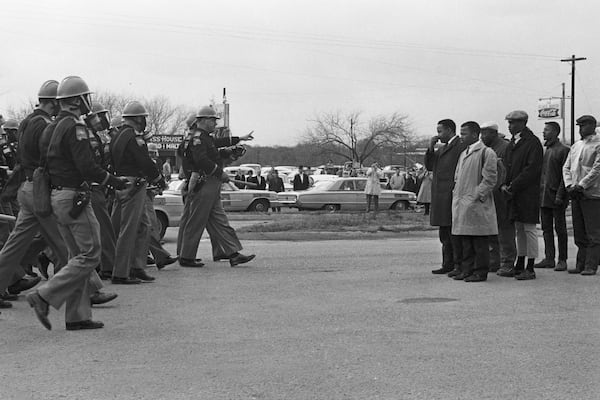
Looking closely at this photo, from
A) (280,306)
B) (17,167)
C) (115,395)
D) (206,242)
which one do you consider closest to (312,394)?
(115,395)

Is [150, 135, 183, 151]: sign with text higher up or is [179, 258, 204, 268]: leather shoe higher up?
[150, 135, 183, 151]: sign with text

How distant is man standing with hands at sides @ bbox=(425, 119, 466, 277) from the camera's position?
10438mm

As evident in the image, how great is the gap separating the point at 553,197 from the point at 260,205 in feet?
57.7

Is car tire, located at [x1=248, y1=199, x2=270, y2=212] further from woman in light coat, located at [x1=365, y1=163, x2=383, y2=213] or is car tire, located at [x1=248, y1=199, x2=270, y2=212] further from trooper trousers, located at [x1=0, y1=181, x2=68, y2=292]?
trooper trousers, located at [x1=0, y1=181, x2=68, y2=292]

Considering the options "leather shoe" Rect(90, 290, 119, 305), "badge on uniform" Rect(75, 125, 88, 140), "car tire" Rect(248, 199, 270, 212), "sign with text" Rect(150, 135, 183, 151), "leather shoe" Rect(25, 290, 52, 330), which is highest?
"sign with text" Rect(150, 135, 183, 151)

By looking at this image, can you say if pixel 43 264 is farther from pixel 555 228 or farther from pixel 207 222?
pixel 555 228

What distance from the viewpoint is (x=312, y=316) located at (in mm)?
7879

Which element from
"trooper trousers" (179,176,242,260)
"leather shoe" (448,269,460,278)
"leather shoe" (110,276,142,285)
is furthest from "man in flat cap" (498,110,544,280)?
"leather shoe" (110,276,142,285)

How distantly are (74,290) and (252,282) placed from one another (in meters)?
3.11

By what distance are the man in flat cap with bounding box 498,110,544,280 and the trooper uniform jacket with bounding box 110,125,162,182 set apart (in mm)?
4173

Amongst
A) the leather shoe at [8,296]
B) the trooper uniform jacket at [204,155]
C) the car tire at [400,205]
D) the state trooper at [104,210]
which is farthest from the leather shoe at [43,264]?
the car tire at [400,205]

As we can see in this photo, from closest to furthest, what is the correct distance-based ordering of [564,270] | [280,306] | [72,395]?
[72,395], [280,306], [564,270]

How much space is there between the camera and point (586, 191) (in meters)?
10.5

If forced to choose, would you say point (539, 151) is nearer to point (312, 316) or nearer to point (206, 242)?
point (312, 316)
